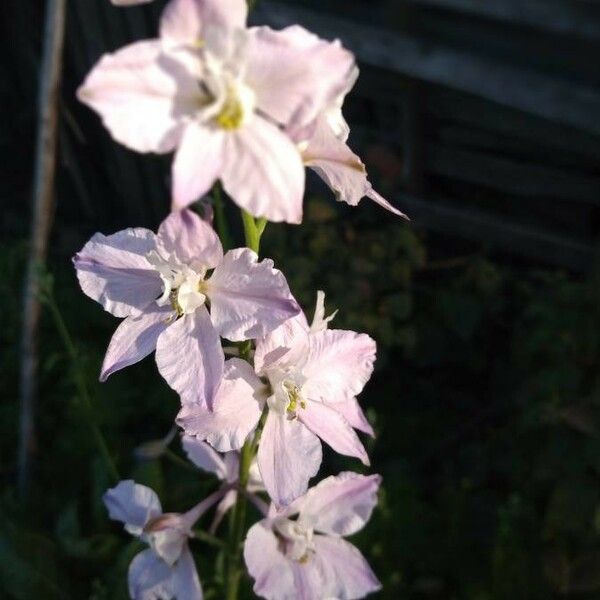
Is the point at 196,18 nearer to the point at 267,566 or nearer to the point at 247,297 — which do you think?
the point at 247,297

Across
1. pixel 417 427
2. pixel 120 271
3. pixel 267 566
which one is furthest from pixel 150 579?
pixel 417 427

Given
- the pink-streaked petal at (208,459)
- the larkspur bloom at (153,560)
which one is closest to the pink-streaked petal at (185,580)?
the larkspur bloom at (153,560)

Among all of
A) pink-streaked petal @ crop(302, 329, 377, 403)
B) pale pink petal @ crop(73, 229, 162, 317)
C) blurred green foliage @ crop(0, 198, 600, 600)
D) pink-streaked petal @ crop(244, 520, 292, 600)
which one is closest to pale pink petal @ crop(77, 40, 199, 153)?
pale pink petal @ crop(73, 229, 162, 317)

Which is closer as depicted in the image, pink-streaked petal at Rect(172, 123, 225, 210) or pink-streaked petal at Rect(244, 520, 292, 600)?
A: pink-streaked petal at Rect(172, 123, 225, 210)

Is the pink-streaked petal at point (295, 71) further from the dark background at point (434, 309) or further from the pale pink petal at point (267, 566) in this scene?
the dark background at point (434, 309)

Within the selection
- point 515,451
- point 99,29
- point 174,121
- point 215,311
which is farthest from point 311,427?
point 99,29

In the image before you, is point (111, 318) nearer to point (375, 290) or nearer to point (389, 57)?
point (375, 290)

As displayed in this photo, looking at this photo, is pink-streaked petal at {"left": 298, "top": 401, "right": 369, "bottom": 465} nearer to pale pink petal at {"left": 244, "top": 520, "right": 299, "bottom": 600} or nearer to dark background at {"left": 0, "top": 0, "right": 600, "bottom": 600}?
pale pink petal at {"left": 244, "top": 520, "right": 299, "bottom": 600}
